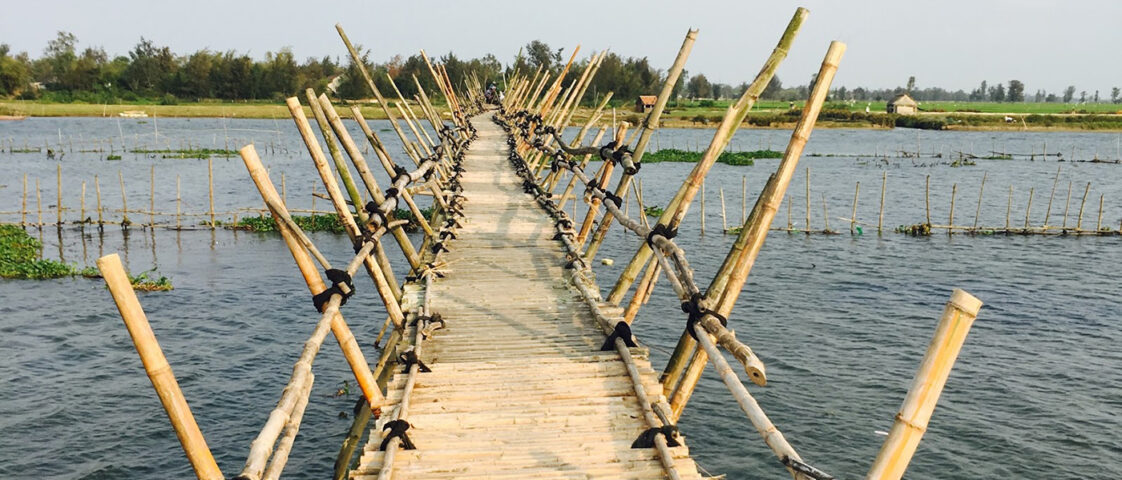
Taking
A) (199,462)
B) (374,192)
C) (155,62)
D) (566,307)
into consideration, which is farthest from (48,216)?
(155,62)

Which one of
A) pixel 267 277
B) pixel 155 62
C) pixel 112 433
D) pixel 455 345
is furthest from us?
pixel 155 62

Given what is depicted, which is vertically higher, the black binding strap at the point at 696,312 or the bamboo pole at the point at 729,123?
the bamboo pole at the point at 729,123

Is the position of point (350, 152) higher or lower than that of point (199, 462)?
higher

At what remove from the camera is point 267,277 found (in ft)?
64.4

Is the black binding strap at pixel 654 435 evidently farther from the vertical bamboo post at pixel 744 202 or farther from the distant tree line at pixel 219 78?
the distant tree line at pixel 219 78

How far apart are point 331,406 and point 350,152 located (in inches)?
236

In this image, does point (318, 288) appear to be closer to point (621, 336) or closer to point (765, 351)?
point (621, 336)

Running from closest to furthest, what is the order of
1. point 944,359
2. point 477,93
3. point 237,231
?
point 944,359, point 237,231, point 477,93

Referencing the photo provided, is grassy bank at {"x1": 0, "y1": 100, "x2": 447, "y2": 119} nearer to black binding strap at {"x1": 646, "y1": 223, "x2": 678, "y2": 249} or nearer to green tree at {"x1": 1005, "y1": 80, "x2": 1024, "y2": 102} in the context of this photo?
black binding strap at {"x1": 646, "y1": 223, "x2": 678, "y2": 249}

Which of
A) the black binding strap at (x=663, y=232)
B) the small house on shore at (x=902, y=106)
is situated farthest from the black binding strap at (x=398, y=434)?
the small house on shore at (x=902, y=106)

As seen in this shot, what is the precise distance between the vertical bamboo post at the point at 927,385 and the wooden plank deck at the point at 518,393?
1228 millimetres

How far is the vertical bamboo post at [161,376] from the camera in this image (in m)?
2.81

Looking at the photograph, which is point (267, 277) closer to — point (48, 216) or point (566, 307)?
point (48, 216)

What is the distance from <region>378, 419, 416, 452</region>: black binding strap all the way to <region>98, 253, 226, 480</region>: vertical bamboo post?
0.95m
